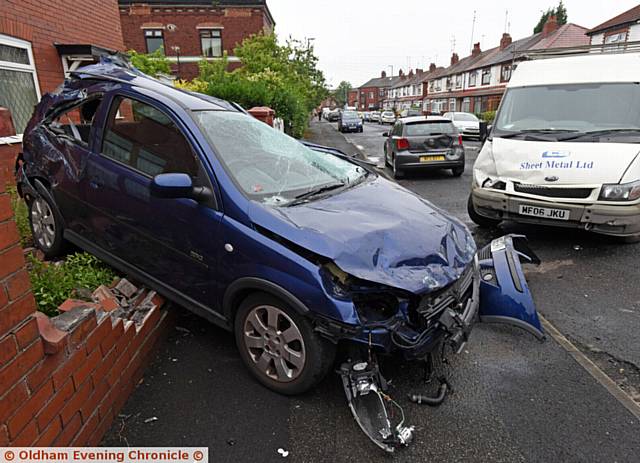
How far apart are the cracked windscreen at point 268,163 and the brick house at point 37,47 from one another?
5.43m

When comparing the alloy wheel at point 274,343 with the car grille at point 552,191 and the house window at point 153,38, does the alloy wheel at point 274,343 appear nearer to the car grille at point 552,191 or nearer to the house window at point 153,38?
the car grille at point 552,191

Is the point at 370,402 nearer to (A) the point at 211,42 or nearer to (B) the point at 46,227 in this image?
(B) the point at 46,227

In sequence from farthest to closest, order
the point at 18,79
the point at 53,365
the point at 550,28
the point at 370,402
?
the point at 550,28 < the point at 18,79 < the point at 370,402 < the point at 53,365

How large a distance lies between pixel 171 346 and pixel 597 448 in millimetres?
2860

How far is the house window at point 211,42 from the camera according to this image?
30.8 meters

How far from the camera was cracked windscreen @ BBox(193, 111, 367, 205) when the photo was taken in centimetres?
292

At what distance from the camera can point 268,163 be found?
3238 millimetres

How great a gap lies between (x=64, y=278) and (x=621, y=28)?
1558 inches

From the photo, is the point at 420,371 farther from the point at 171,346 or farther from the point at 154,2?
the point at 154,2

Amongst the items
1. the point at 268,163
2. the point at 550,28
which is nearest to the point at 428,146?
the point at 268,163

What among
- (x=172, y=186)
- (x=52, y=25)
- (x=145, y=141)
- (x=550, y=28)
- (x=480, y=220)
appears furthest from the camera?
(x=550, y=28)

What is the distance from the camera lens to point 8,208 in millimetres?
1757

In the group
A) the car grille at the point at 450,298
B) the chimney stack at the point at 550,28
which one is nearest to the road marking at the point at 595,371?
the car grille at the point at 450,298

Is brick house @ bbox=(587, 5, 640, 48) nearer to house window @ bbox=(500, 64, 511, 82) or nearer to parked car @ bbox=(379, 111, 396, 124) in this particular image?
house window @ bbox=(500, 64, 511, 82)
